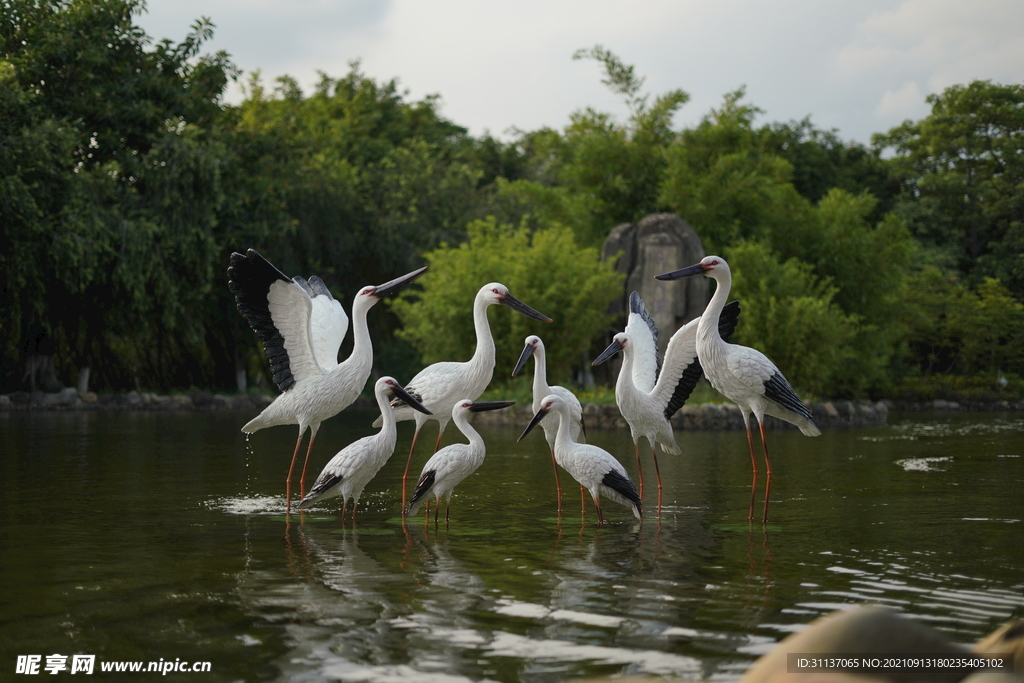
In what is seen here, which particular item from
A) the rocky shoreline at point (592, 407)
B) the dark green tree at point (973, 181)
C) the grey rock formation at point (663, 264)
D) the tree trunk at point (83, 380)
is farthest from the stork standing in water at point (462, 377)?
the dark green tree at point (973, 181)

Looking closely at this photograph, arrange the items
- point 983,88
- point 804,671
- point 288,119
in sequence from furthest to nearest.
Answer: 1. point 983,88
2. point 288,119
3. point 804,671

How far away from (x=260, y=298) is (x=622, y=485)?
10.5 feet

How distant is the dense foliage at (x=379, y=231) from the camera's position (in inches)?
941

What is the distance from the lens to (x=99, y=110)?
26.3 metres

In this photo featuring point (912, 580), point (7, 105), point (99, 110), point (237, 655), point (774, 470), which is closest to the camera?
point (237, 655)

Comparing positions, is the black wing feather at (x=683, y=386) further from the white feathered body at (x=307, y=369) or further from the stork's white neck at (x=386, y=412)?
the white feathered body at (x=307, y=369)

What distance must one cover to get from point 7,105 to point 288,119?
13229 millimetres

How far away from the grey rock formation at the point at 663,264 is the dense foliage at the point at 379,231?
105 cm

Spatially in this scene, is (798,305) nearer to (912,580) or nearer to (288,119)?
(912,580)

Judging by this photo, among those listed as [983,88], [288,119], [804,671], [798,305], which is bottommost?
[804,671]

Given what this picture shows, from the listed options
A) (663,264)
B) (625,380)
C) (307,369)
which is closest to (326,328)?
(307,369)

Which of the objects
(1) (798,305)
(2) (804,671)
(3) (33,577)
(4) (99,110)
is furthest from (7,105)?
(2) (804,671)

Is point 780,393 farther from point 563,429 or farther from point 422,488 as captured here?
point 422,488

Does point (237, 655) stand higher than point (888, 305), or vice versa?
point (888, 305)
